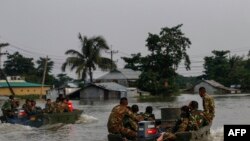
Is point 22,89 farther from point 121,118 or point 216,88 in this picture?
point 121,118

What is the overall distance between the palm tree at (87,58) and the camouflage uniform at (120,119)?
57.2m

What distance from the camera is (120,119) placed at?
15094 mm

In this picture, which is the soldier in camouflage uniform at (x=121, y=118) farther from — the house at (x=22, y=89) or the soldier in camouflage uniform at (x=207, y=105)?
the house at (x=22, y=89)

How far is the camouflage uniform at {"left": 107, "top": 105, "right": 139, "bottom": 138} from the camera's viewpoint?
1506 cm

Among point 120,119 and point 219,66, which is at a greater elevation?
point 219,66

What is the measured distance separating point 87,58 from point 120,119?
58624 mm

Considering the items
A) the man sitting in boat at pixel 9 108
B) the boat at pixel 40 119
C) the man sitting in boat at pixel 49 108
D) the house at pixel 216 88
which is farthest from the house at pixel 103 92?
the man sitting in boat at pixel 49 108

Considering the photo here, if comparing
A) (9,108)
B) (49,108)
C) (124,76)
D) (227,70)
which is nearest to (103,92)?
(124,76)

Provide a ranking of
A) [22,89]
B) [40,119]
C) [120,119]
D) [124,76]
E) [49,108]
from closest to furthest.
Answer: [120,119]
[40,119]
[49,108]
[22,89]
[124,76]

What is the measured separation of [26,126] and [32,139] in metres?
4.80

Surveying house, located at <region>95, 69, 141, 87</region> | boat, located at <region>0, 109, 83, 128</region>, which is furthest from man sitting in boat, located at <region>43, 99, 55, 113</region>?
house, located at <region>95, 69, 141, 87</region>

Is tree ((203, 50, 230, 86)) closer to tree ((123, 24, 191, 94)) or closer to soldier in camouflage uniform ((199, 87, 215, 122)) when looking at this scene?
tree ((123, 24, 191, 94))

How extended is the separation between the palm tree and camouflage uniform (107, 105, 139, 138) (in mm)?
57181

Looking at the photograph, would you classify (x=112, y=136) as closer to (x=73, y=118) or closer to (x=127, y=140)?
(x=127, y=140)
